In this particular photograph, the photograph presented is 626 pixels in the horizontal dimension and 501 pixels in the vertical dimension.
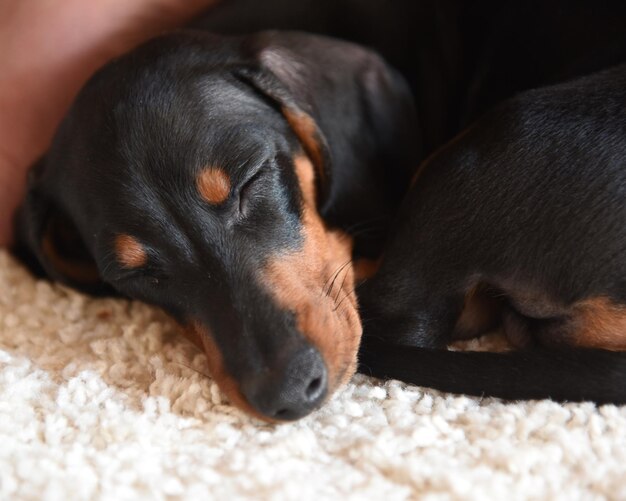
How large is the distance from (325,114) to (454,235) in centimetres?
59

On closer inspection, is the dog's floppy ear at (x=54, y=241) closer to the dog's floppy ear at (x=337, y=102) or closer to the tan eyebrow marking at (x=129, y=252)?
the tan eyebrow marking at (x=129, y=252)

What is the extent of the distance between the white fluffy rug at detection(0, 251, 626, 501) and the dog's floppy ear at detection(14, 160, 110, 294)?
381 millimetres

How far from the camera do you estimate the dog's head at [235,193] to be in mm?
1821

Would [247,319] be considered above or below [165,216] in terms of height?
below

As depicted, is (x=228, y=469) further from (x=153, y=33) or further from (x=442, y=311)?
(x=153, y=33)

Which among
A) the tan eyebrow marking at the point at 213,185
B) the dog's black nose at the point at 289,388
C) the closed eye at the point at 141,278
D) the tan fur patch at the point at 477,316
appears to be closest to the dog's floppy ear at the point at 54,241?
the closed eye at the point at 141,278

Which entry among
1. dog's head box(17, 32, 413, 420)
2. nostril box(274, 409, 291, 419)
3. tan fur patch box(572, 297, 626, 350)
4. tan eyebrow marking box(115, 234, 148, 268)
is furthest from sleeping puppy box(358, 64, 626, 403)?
tan eyebrow marking box(115, 234, 148, 268)

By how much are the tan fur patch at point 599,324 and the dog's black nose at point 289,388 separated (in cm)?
62

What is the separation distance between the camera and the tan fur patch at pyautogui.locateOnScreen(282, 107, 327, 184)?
7.15 ft

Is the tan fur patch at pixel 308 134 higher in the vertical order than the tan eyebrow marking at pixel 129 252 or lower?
higher

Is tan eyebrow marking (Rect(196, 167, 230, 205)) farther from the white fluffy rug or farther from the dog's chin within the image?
the white fluffy rug

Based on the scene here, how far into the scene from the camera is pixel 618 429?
5.48 ft

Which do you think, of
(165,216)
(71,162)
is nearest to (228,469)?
(165,216)

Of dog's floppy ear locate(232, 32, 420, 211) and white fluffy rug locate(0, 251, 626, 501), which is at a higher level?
dog's floppy ear locate(232, 32, 420, 211)
